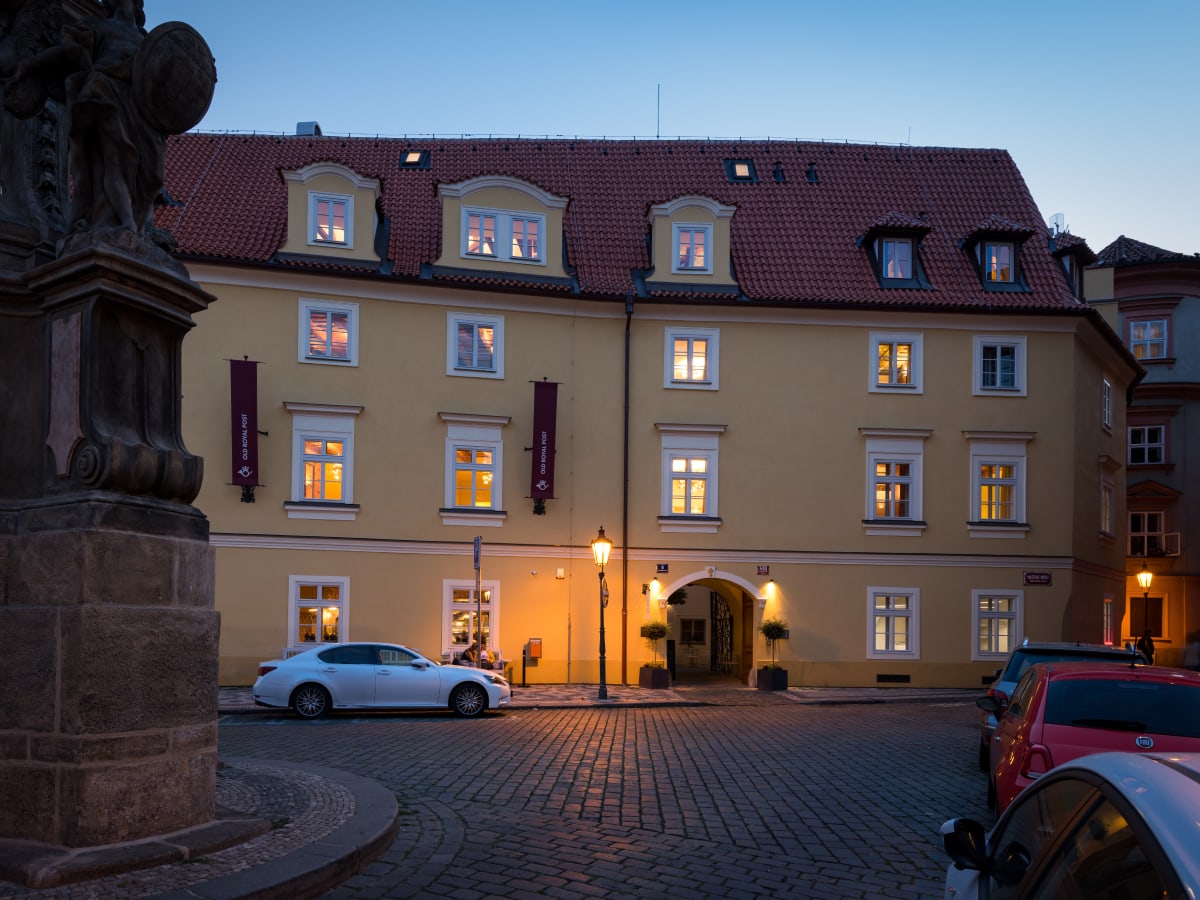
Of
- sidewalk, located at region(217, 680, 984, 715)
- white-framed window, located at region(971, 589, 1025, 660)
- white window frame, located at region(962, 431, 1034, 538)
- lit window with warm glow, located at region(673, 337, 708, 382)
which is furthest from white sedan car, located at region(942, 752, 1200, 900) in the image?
white-framed window, located at region(971, 589, 1025, 660)

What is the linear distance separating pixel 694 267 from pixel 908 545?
924 cm

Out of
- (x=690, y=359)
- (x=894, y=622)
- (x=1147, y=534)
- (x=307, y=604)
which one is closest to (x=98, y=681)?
(x=307, y=604)

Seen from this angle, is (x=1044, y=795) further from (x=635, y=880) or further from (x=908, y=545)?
(x=908, y=545)

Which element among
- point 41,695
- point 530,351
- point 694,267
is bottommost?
point 41,695

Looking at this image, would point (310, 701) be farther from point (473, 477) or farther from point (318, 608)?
point (473, 477)

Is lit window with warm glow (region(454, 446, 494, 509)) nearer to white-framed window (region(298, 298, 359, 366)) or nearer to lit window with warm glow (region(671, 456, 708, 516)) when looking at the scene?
white-framed window (region(298, 298, 359, 366))

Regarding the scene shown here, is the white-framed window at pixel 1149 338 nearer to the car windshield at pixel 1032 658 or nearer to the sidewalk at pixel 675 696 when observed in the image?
the sidewalk at pixel 675 696

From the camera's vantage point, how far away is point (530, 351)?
2956 cm

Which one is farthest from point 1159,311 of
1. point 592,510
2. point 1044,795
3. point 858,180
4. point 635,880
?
point 1044,795

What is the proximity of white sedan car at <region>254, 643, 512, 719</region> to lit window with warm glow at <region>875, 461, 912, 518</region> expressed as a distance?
13170 mm

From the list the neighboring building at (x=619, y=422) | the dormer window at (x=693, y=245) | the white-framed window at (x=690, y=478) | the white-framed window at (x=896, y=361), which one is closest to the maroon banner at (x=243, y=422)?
the neighboring building at (x=619, y=422)

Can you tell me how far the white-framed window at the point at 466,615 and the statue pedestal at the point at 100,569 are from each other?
20.0m

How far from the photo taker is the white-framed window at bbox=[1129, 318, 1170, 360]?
44.7 m

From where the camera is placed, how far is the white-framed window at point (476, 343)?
29203 millimetres
